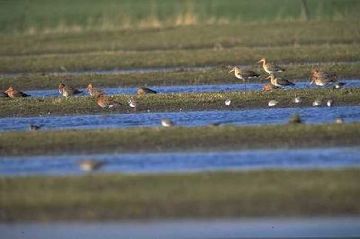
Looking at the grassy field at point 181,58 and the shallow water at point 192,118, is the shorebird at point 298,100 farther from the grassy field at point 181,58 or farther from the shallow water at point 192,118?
the grassy field at point 181,58

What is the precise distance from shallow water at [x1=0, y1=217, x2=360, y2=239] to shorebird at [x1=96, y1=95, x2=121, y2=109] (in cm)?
1175

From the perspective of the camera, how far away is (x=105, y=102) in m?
26.6

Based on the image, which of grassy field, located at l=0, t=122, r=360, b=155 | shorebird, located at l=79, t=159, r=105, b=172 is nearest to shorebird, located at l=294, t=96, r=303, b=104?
grassy field, located at l=0, t=122, r=360, b=155

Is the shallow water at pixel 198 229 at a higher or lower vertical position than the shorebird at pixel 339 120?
higher

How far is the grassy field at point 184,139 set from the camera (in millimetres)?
20469

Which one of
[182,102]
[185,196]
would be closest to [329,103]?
[182,102]

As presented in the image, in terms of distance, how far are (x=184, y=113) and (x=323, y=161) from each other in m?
8.25

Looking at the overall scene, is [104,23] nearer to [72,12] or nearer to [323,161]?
[72,12]

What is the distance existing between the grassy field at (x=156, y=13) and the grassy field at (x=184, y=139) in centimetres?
3003

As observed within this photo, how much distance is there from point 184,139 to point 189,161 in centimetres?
196

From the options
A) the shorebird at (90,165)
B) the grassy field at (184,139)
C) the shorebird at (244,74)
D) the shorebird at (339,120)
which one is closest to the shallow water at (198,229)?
the shorebird at (90,165)

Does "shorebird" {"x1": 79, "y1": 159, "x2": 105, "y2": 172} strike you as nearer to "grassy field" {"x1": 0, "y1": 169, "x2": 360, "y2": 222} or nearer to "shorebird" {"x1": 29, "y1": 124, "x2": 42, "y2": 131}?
"grassy field" {"x1": 0, "y1": 169, "x2": 360, "y2": 222}

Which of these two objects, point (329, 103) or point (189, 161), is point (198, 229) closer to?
point (189, 161)

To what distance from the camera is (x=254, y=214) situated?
14734 millimetres
